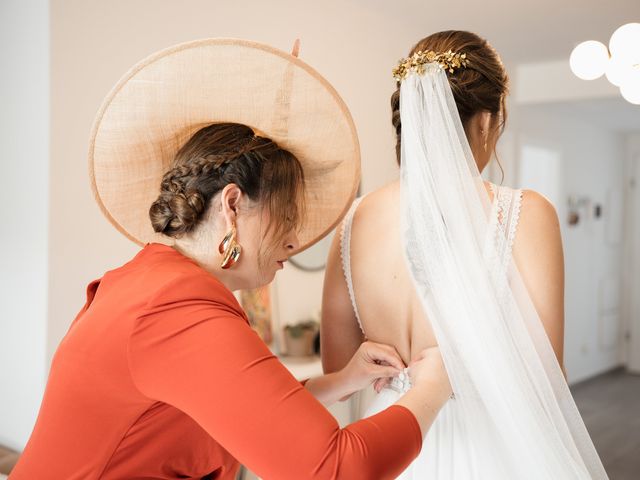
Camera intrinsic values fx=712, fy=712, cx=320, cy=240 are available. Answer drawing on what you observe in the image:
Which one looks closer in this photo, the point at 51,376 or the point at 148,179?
the point at 51,376

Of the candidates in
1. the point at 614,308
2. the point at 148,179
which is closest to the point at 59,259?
the point at 148,179

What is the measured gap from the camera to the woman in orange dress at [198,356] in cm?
83

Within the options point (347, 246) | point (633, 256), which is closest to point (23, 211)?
point (347, 246)

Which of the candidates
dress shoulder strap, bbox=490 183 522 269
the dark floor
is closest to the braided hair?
dress shoulder strap, bbox=490 183 522 269

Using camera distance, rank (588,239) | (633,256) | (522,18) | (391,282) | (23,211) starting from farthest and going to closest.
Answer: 1. (633,256)
2. (588,239)
3. (522,18)
4. (23,211)
5. (391,282)

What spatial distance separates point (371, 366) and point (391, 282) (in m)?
0.18

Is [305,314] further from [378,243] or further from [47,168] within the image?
[378,243]

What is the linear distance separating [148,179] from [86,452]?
0.53 meters

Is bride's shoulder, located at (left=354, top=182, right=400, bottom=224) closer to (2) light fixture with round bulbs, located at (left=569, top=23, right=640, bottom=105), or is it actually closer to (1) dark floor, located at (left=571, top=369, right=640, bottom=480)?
Result: (2) light fixture with round bulbs, located at (left=569, top=23, right=640, bottom=105)

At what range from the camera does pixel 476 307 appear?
1283mm

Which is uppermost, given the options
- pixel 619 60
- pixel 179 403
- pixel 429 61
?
pixel 619 60

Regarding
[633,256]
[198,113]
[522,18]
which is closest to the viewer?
[198,113]

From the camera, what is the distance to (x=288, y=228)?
1125 millimetres

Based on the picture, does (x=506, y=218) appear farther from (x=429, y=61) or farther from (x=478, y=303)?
(x=429, y=61)
